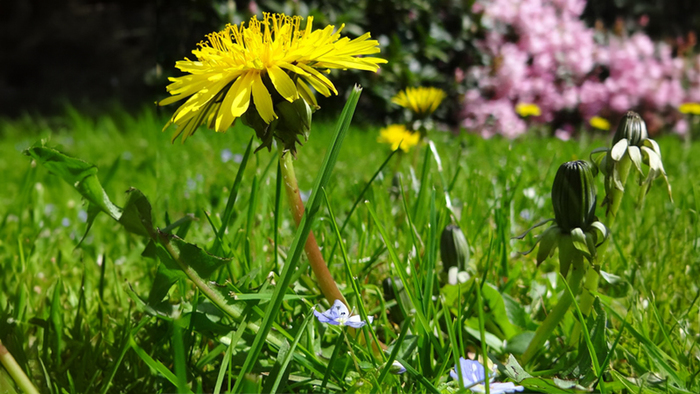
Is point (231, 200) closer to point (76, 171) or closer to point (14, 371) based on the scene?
point (76, 171)

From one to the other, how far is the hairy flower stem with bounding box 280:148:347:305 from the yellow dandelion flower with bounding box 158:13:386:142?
8 centimetres

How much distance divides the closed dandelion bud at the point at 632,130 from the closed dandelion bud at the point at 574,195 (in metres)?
0.08

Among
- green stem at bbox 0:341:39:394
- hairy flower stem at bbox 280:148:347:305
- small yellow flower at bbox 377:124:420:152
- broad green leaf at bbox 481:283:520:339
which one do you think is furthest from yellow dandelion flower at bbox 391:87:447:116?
green stem at bbox 0:341:39:394

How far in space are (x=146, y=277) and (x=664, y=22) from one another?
6.84 m

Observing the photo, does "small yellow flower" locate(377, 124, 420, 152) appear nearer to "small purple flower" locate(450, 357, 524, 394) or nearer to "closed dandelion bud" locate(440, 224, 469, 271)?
"closed dandelion bud" locate(440, 224, 469, 271)

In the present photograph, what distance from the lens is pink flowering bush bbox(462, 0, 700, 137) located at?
4199 millimetres

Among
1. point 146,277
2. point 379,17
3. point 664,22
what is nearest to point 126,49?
point 379,17

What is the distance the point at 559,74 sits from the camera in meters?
4.66

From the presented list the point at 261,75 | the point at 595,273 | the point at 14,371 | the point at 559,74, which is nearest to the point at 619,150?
the point at 595,273

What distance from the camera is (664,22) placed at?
20.8 ft

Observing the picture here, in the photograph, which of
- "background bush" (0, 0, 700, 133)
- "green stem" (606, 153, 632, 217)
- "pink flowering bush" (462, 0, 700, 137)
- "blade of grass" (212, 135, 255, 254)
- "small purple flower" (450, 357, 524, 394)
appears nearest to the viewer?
"small purple flower" (450, 357, 524, 394)

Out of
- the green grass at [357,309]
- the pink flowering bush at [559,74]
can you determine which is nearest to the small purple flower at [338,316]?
the green grass at [357,309]

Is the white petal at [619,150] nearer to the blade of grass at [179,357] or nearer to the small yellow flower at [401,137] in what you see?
the blade of grass at [179,357]

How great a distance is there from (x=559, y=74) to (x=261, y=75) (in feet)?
14.7
